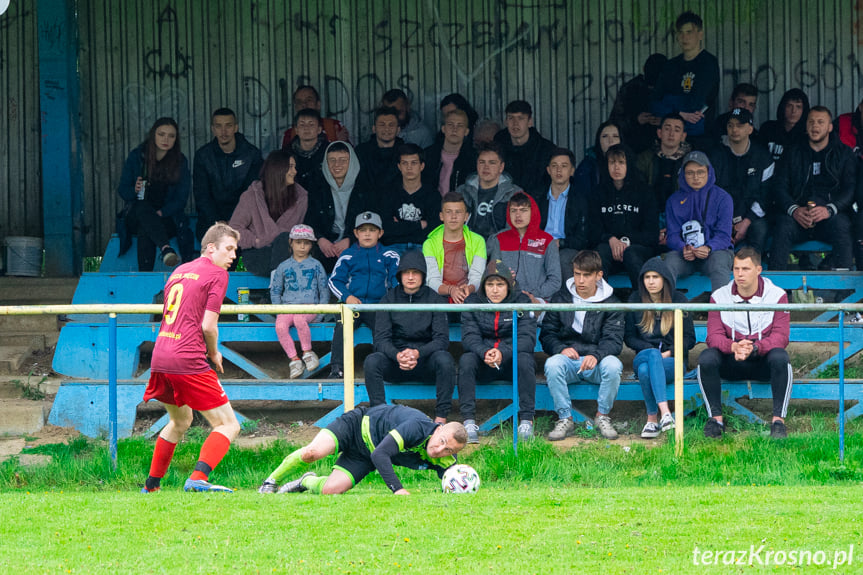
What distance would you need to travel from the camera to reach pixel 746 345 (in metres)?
8.58

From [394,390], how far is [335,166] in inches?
121

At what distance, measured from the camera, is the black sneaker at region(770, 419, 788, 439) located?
8.27 m

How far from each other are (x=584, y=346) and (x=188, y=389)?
11.6 ft

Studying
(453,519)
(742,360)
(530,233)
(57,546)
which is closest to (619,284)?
(530,233)

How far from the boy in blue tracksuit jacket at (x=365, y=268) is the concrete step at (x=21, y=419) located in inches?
110

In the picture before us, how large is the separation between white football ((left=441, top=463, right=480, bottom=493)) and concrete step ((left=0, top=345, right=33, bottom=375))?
5388 millimetres

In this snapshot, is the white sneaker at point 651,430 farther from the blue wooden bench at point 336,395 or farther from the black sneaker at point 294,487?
the black sneaker at point 294,487

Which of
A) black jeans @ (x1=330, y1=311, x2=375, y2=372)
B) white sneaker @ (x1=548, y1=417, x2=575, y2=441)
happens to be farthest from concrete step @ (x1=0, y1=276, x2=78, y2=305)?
white sneaker @ (x1=548, y1=417, x2=575, y2=441)

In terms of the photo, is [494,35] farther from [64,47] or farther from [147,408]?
[147,408]

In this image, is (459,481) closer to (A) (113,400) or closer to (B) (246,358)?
(A) (113,400)

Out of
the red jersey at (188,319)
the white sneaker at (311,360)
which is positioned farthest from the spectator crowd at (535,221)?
the red jersey at (188,319)

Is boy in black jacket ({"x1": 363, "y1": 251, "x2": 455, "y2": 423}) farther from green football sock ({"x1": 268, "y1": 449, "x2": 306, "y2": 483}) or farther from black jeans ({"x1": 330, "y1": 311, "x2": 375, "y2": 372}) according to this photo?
green football sock ({"x1": 268, "y1": 449, "x2": 306, "y2": 483})

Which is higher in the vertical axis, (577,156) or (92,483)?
(577,156)

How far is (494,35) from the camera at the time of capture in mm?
13156
